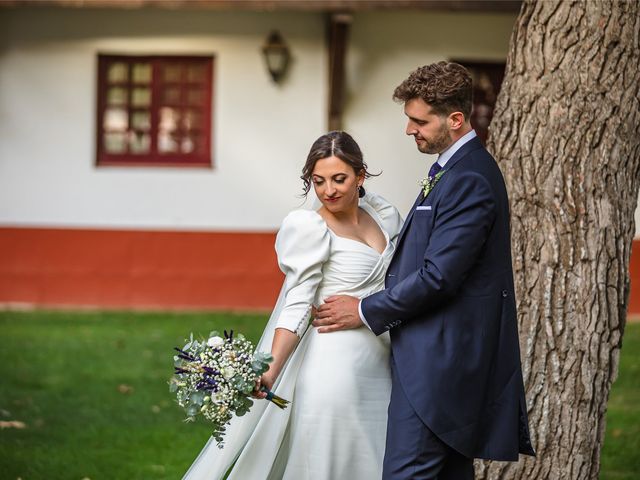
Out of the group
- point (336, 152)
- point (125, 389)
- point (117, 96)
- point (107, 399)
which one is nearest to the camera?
point (336, 152)

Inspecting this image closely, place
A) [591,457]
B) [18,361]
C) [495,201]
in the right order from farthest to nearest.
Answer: [18,361]
[591,457]
[495,201]

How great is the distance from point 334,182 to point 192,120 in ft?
30.6

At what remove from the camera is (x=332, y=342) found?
4305mm

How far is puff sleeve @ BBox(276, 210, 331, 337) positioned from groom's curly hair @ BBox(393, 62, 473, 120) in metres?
0.63

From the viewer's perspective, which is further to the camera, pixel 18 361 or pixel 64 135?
pixel 64 135

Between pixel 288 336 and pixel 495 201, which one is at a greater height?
pixel 495 201

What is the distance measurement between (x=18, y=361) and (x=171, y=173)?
3.97 metres

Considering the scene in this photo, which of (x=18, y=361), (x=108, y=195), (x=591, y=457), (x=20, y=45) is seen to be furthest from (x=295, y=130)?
(x=591, y=457)

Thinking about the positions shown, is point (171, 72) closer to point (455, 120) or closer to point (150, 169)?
point (150, 169)

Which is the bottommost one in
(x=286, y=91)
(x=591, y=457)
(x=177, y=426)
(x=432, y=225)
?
(x=177, y=426)

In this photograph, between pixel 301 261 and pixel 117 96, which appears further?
pixel 117 96

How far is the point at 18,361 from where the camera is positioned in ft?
32.4

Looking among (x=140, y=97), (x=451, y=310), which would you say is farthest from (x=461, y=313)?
(x=140, y=97)

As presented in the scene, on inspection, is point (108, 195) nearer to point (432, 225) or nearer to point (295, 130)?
point (295, 130)
